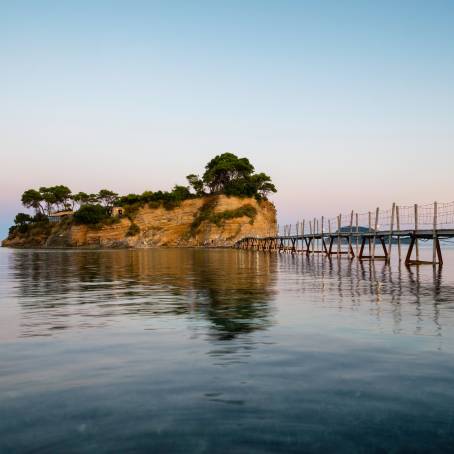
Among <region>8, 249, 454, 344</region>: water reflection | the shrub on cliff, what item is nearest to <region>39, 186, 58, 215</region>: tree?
the shrub on cliff

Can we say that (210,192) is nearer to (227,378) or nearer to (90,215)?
(90,215)

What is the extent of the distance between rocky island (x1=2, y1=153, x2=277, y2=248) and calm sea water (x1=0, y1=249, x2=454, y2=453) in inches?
4100

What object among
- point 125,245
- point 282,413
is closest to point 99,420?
point 282,413

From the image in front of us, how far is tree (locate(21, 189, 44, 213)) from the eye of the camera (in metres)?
167

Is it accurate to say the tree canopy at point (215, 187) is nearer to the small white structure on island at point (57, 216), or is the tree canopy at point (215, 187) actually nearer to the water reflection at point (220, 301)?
the small white structure on island at point (57, 216)

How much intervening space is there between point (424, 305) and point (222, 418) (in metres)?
12.3

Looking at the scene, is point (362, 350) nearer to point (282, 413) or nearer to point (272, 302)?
point (282, 413)

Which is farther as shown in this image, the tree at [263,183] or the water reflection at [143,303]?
the tree at [263,183]

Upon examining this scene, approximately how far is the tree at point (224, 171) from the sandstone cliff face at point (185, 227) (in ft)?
21.6

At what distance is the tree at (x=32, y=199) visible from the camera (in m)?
167

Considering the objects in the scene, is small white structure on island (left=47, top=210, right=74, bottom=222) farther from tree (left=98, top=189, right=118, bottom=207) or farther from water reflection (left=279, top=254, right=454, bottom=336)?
water reflection (left=279, top=254, right=454, bottom=336)

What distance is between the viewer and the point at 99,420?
234 inches

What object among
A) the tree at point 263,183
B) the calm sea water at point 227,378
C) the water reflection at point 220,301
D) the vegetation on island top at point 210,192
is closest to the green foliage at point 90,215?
the vegetation on island top at point 210,192

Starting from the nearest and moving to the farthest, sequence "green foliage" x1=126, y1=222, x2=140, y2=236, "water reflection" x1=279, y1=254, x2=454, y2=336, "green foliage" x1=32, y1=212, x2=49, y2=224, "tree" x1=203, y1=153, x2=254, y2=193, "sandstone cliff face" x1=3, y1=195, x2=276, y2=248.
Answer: "water reflection" x1=279, y1=254, x2=454, y2=336, "sandstone cliff face" x1=3, y1=195, x2=276, y2=248, "green foliage" x1=126, y1=222, x2=140, y2=236, "tree" x1=203, y1=153, x2=254, y2=193, "green foliage" x1=32, y1=212, x2=49, y2=224
